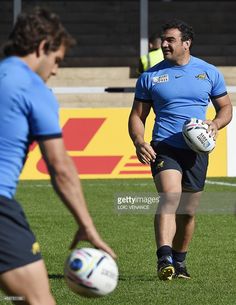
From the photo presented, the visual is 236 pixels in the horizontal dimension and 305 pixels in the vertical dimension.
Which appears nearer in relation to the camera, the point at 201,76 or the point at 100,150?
the point at 201,76

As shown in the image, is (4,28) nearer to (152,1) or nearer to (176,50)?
(152,1)

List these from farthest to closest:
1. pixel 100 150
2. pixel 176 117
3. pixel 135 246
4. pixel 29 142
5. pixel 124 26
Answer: pixel 124 26, pixel 100 150, pixel 135 246, pixel 176 117, pixel 29 142

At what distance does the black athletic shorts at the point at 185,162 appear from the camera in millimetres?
9828

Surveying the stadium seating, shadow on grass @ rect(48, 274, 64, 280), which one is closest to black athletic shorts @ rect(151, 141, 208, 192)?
shadow on grass @ rect(48, 274, 64, 280)

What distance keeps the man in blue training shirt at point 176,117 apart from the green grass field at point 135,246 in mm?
431

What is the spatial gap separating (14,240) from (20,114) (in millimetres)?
626

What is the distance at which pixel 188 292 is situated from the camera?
29.7 ft

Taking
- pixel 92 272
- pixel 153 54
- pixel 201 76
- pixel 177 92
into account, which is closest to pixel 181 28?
pixel 201 76

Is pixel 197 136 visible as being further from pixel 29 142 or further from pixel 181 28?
pixel 29 142

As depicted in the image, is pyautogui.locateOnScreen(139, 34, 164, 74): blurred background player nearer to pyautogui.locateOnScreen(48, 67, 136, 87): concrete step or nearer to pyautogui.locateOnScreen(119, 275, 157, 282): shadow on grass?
pyautogui.locateOnScreen(48, 67, 136, 87): concrete step

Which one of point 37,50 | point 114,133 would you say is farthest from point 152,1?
point 37,50

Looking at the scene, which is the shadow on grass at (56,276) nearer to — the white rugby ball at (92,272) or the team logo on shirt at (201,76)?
the team logo on shirt at (201,76)

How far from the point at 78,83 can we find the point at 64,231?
52.3ft

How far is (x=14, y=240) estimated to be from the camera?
5656mm
